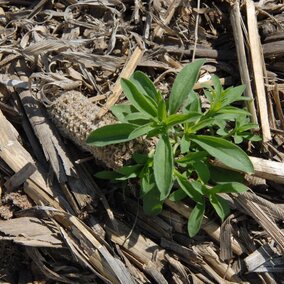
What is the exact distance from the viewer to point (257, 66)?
8.92ft

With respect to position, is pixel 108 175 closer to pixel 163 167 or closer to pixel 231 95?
pixel 163 167

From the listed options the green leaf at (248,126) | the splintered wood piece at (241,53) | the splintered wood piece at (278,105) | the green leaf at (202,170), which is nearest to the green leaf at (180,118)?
the green leaf at (202,170)

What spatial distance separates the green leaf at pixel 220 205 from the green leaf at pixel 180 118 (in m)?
0.35

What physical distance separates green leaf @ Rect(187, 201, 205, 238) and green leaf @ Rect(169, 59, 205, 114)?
42cm

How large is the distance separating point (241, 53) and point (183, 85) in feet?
1.71

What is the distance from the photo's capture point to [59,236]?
2566 mm

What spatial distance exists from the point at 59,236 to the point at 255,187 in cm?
91

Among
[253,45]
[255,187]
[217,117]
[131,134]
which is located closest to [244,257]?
[255,187]

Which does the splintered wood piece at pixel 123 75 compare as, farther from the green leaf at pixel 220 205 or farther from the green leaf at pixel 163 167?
the green leaf at pixel 220 205

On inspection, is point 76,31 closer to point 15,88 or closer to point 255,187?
point 15,88

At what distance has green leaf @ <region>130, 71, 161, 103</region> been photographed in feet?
7.86

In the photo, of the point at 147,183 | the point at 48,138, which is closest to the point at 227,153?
the point at 147,183

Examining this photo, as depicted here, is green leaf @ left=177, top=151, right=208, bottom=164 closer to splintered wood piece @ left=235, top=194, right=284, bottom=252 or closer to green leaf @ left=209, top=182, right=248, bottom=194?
green leaf @ left=209, top=182, right=248, bottom=194

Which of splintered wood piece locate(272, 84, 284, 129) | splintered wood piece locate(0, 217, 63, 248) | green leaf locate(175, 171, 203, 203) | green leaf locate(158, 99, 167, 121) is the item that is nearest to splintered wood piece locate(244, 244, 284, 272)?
green leaf locate(175, 171, 203, 203)
